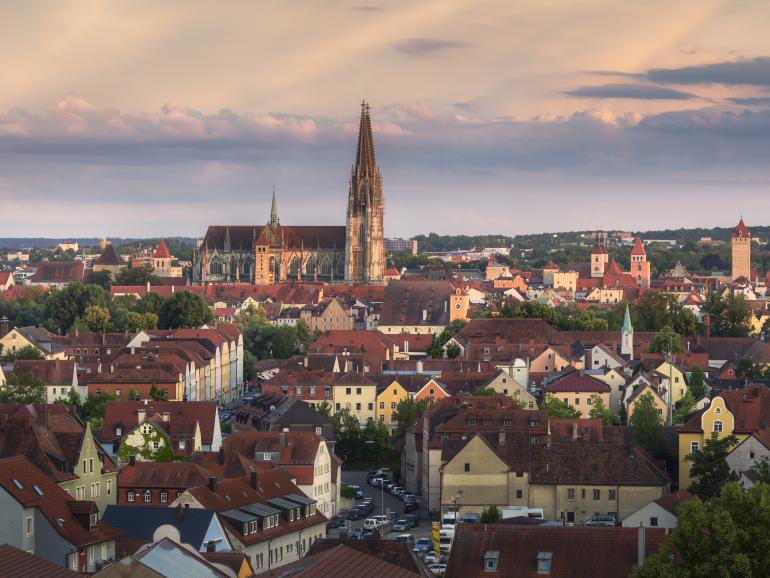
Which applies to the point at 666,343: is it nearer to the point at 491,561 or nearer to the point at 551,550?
the point at 551,550

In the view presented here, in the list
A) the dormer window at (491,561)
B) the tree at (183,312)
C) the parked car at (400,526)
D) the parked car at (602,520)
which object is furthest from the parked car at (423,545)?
the tree at (183,312)

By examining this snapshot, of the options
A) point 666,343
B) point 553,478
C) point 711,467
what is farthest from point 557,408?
point 666,343

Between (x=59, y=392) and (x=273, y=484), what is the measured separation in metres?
42.8

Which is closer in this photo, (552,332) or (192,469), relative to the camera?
(192,469)

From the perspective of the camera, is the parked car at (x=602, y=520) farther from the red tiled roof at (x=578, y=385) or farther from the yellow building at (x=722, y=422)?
the red tiled roof at (x=578, y=385)

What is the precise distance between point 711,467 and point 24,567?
38.0 meters

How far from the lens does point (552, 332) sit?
143000 mm

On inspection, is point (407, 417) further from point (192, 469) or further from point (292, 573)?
point (292, 573)

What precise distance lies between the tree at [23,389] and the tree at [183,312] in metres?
59.1

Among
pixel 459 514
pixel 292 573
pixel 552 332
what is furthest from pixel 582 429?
pixel 552 332

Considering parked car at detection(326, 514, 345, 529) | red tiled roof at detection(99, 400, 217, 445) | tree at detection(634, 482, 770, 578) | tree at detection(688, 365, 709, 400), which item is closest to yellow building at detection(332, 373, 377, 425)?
tree at detection(688, 365, 709, 400)

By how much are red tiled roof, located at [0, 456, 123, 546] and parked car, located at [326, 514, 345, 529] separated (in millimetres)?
16391

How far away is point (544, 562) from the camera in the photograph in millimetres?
50188

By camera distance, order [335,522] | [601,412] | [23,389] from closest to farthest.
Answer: [335,522] → [23,389] → [601,412]
